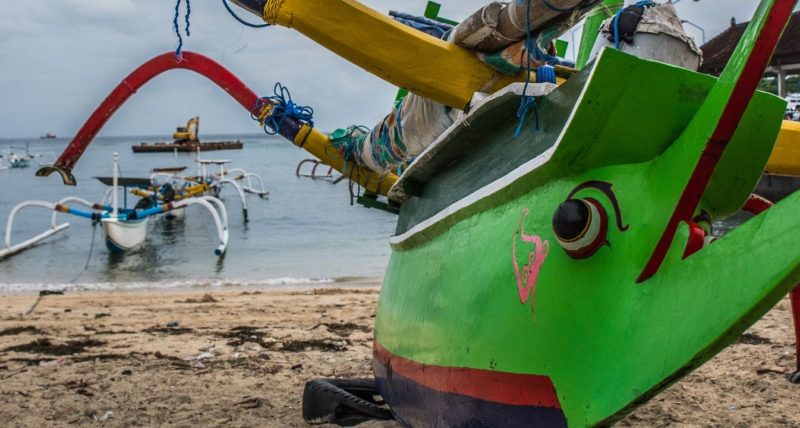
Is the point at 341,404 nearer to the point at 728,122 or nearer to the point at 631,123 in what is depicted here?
the point at 631,123

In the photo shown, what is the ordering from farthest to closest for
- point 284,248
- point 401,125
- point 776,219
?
point 284,248, point 401,125, point 776,219

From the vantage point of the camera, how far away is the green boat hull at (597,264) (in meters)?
1.79

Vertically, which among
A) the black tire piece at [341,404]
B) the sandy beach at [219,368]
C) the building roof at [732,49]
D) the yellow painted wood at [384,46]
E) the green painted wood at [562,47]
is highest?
the building roof at [732,49]

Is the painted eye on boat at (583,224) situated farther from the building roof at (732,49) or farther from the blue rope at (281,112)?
the building roof at (732,49)

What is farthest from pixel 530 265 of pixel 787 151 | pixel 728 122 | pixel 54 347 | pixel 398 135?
pixel 54 347

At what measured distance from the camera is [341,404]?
4305 mm

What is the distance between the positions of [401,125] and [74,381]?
3.31m

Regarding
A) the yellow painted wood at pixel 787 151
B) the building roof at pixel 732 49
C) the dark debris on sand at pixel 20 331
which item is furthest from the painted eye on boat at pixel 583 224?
the building roof at pixel 732 49

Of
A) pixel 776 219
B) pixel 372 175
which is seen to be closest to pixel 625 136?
pixel 776 219

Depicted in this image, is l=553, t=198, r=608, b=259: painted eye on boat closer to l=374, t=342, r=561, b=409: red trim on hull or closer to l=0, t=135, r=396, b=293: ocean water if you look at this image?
l=374, t=342, r=561, b=409: red trim on hull

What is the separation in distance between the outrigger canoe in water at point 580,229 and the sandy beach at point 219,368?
5.81 ft

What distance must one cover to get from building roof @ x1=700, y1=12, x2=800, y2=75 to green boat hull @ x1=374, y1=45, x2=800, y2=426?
19572mm

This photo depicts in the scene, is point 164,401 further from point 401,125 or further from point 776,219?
point 776,219

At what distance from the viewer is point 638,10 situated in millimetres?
2812
